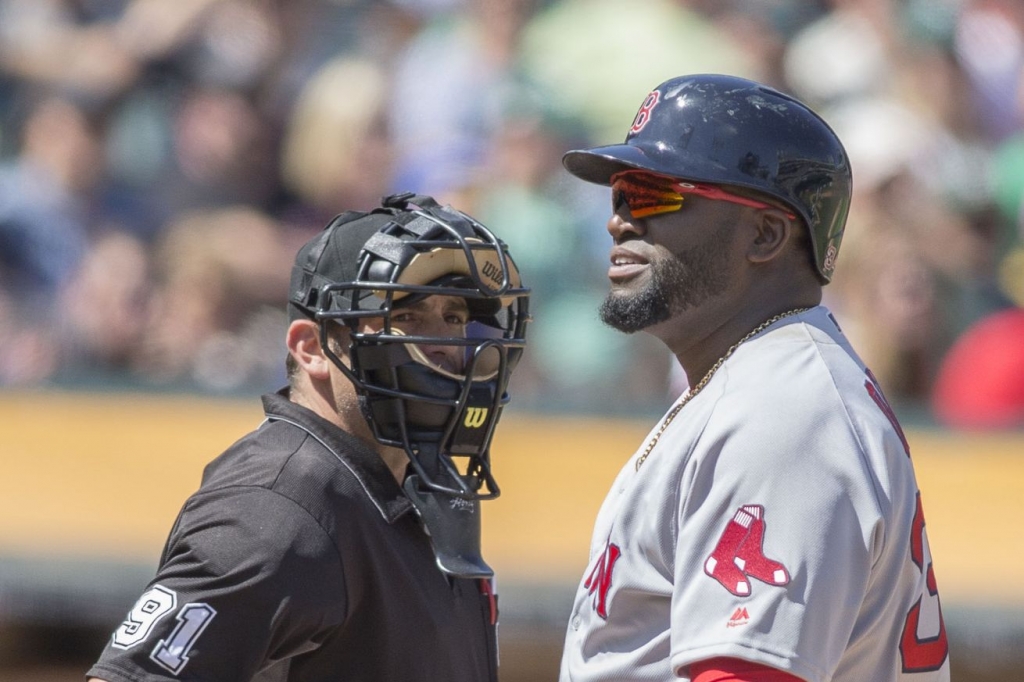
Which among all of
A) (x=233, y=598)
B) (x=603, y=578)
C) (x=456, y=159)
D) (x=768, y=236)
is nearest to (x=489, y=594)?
(x=603, y=578)

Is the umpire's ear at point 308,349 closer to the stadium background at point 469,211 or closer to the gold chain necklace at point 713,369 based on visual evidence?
the gold chain necklace at point 713,369

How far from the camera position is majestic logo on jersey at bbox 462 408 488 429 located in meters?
2.18

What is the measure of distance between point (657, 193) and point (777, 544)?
58 centimetres

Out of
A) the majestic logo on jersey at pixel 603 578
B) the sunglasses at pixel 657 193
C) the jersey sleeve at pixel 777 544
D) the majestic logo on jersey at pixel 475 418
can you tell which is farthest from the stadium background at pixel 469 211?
the jersey sleeve at pixel 777 544

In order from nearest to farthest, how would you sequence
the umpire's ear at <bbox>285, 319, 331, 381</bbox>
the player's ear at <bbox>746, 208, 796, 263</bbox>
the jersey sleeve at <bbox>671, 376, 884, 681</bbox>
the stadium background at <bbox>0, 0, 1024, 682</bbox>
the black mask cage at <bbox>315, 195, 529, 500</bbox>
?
the jersey sleeve at <bbox>671, 376, 884, 681</bbox>, the player's ear at <bbox>746, 208, 796, 263</bbox>, the black mask cage at <bbox>315, 195, 529, 500</bbox>, the umpire's ear at <bbox>285, 319, 331, 381</bbox>, the stadium background at <bbox>0, 0, 1024, 682</bbox>

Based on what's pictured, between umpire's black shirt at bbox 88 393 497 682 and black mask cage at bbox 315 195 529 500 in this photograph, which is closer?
umpire's black shirt at bbox 88 393 497 682

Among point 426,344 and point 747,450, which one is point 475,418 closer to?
point 426,344

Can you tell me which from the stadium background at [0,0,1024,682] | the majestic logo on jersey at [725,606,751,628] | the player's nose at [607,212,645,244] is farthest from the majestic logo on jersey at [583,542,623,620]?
the stadium background at [0,0,1024,682]

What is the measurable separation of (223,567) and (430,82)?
4.42 meters

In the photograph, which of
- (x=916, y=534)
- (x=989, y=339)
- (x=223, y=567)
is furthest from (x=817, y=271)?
(x=989, y=339)

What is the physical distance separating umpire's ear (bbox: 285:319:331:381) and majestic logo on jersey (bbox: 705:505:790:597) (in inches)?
31.0

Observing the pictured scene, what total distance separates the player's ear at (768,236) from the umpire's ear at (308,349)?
718mm

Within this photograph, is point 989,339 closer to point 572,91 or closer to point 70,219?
point 572,91

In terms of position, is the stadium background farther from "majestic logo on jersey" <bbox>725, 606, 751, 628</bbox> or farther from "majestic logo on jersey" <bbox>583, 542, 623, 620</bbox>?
"majestic logo on jersey" <bbox>725, 606, 751, 628</bbox>
